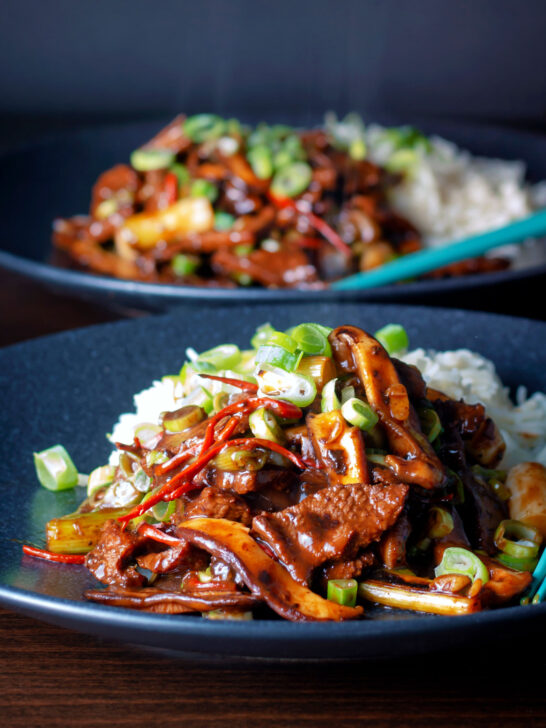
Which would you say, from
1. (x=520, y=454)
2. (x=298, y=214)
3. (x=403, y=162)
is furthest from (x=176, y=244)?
(x=520, y=454)

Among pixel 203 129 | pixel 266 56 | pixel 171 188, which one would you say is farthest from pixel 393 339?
pixel 266 56

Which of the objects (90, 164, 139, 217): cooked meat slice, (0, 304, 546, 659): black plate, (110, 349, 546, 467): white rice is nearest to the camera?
(0, 304, 546, 659): black plate

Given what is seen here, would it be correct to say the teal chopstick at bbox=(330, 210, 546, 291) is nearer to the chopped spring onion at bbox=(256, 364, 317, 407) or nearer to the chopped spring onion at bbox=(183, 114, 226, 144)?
the chopped spring onion at bbox=(183, 114, 226, 144)

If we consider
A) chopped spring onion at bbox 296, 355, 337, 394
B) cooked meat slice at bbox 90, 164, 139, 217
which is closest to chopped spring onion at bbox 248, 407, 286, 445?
chopped spring onion at bbox 296, 355, 337, 394

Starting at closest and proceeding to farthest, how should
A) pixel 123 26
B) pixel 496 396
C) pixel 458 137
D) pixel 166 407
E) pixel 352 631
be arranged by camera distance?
pixel 352 631, pixel 166 407, pixel 496 396, pixel 458 137, pixel 123 26

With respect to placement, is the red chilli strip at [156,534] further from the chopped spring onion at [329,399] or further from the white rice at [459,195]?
the white rice at [459,195]

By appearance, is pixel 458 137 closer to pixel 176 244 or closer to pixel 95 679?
pixel 176 244

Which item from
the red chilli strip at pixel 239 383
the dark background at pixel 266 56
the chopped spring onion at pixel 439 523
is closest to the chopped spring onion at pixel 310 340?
the red chilli strip at pixel 239 383
